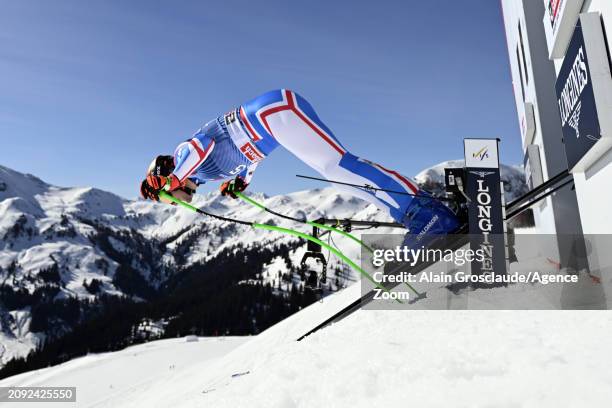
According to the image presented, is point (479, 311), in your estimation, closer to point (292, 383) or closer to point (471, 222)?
point (471, 222)

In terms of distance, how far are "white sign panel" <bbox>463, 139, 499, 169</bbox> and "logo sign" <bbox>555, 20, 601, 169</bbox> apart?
0.96 metres

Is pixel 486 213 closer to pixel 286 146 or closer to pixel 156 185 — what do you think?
pixel 286 146

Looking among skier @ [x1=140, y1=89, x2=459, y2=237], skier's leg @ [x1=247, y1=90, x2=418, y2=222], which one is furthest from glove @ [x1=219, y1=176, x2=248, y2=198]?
skier's leg @ [x1=247, y1=90, x2=418, y2=222]

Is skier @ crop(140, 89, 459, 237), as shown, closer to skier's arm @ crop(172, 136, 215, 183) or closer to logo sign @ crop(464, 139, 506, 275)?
skier's arm @ crop(172, 136, 215, 183)

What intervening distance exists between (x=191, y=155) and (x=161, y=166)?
452 mm

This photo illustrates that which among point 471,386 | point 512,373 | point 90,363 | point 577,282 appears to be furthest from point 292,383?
point 90,363

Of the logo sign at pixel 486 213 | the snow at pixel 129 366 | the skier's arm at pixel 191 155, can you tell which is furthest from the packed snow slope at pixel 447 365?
the snow at pixel 129 366

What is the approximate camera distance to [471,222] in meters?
4.83

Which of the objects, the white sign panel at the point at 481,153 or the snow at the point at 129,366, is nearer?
the white sign panel at the point at 481,153

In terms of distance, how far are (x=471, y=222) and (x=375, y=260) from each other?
3.99ft

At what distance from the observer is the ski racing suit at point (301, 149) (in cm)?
467

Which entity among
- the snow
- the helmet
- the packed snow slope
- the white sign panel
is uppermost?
the white sign panel

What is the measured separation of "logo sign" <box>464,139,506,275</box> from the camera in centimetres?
480

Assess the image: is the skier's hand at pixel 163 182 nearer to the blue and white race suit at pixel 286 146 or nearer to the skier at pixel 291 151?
the skier at pixel 291 151
